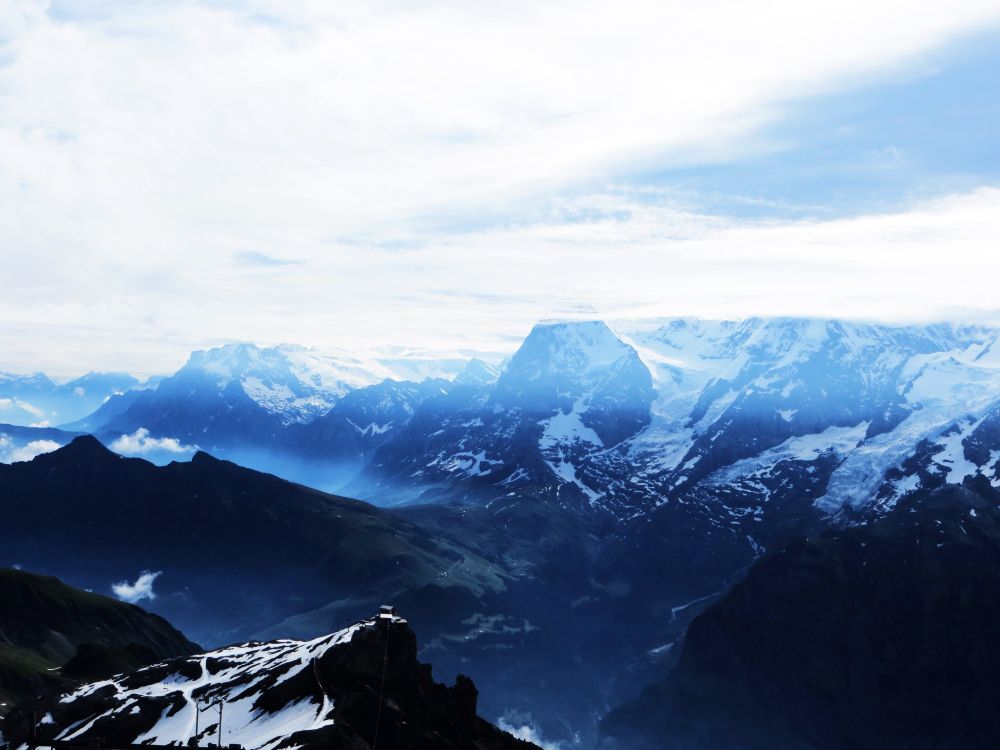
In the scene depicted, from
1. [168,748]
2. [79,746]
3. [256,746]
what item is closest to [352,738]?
[256,746]

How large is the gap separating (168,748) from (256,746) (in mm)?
14140

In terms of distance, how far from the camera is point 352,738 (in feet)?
591

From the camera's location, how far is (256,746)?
182 meters

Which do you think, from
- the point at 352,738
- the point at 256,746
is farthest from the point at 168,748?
the point at 352,738

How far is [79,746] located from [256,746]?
1116 inches

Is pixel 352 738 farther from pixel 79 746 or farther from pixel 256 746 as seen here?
pixel 79 746

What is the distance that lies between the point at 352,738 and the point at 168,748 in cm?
2980

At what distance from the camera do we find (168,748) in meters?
182

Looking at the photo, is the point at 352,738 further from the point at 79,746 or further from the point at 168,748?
the point at 79,746

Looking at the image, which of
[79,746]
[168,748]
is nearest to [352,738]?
[168,748]

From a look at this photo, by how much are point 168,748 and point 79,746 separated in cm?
1422

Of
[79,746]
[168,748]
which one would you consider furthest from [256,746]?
[79,746]

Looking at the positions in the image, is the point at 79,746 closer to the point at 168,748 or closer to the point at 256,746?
the point at 168,748

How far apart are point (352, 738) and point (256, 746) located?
15.7 metres
